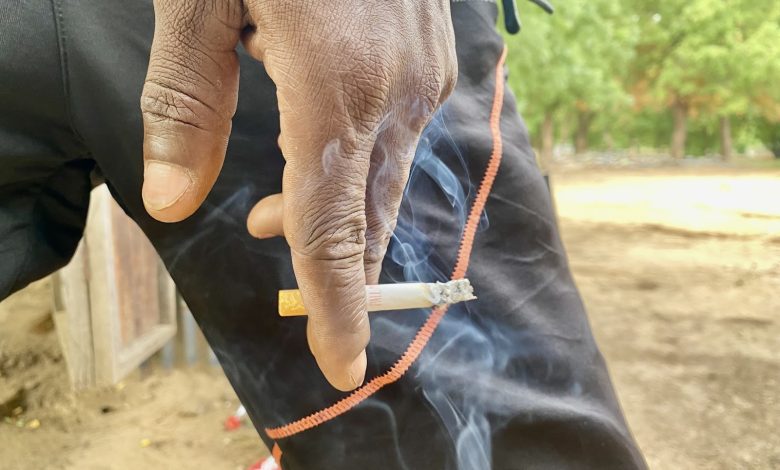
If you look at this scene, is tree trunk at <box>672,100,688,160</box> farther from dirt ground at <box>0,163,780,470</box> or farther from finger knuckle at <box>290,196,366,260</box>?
finger knuckle at <box>290,196,366,260</box>

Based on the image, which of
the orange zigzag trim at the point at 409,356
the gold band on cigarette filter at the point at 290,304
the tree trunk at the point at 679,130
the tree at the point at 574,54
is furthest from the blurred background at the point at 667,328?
the gold band on cigarette filter at the point at 290,304

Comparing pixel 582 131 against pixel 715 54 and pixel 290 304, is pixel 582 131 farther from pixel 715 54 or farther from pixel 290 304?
pixel 290 304

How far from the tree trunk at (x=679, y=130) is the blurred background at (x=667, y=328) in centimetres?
62

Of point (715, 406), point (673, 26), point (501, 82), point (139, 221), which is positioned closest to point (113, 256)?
point (139, 221)

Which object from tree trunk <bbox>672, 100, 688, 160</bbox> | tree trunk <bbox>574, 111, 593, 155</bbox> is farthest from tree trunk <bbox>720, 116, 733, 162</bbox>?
tree trunk <bbox>574, 111, 593, 155</bbox>

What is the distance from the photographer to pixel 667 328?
3.32 meters

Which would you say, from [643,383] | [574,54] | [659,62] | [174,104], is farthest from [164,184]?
[574,54]

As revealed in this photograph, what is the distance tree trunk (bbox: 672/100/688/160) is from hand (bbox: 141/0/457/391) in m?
7.98

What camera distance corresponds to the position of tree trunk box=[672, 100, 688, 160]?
311 inches

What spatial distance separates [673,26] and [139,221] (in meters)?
6.52

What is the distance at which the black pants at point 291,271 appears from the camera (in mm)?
628

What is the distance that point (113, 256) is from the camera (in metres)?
2.32

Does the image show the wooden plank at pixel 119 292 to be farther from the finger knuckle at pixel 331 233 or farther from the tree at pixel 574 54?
the tree at pixel 574 54

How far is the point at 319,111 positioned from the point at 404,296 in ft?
0.80
